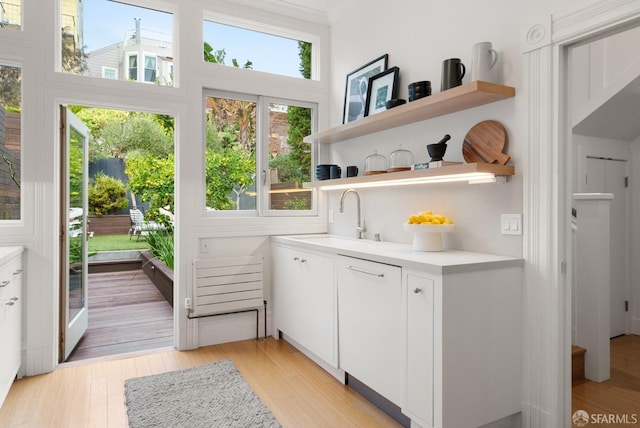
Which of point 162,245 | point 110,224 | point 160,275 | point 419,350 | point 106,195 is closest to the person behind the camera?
point 419,350

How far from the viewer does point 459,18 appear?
254 centimetres

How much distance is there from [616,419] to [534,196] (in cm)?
134

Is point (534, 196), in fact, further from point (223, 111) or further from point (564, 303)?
point (223, 111)

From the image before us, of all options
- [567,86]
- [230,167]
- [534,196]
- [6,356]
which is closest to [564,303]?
[534,196]

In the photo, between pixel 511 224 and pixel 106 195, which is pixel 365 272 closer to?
pixel 511 224

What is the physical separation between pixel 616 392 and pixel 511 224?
1403 millimetres

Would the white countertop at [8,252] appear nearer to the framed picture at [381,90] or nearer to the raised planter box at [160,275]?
the raised planter box at [160,275]

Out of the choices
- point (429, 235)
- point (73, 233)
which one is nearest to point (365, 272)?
point (429, 235)

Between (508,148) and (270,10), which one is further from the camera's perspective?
(270,10)

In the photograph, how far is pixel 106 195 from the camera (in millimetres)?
11039

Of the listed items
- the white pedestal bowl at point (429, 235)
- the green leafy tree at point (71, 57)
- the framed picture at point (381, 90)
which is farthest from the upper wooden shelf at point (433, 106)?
the green leafy tree at point (71, 57)

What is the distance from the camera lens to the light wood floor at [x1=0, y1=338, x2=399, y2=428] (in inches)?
90.0

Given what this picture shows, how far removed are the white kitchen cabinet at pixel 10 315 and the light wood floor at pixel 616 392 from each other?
10.6ft

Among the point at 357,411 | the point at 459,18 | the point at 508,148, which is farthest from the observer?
the point at 459,18
